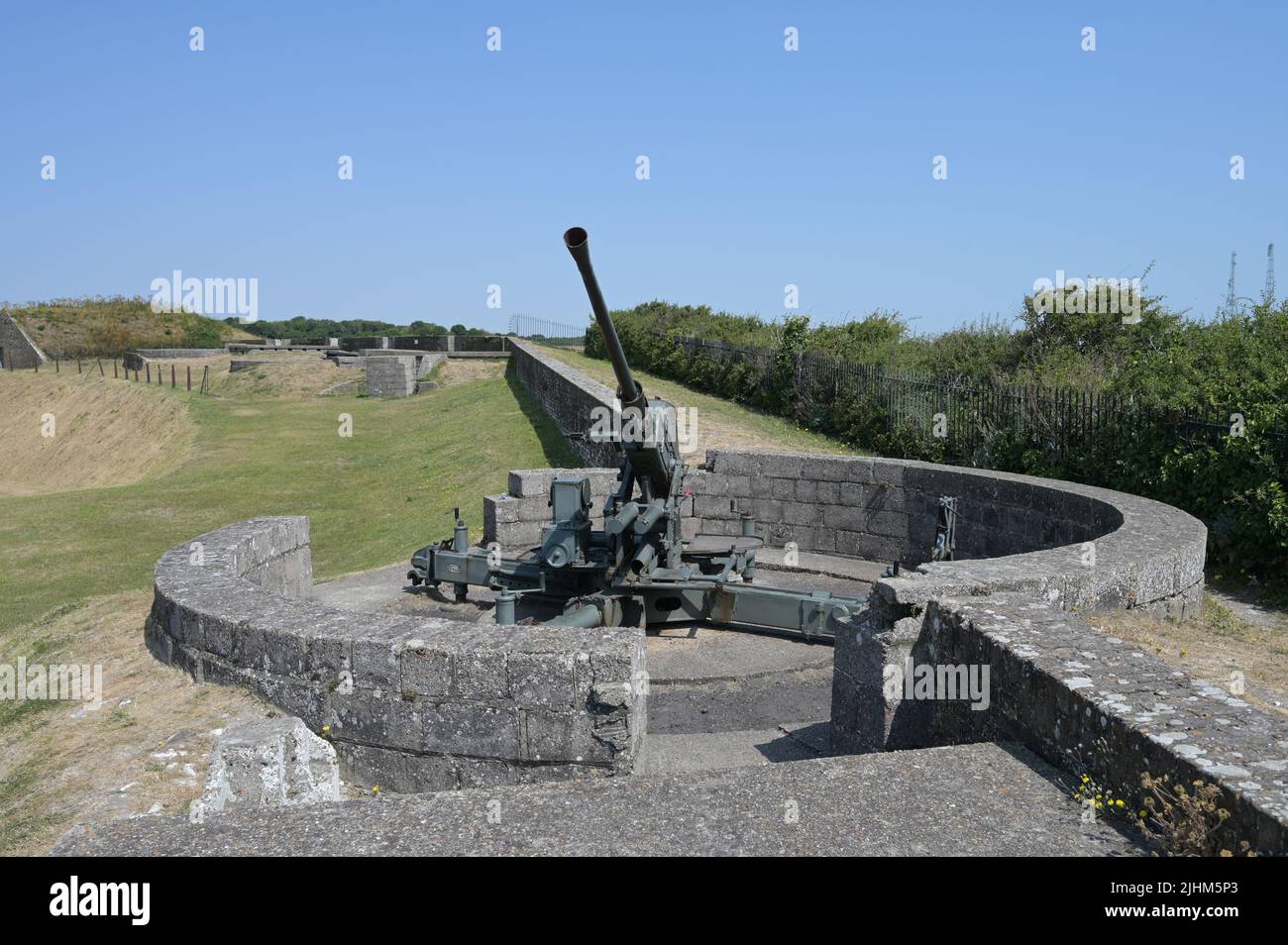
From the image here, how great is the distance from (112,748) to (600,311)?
399cm

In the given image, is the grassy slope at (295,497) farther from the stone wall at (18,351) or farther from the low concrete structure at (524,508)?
the stone wall at (18,351)

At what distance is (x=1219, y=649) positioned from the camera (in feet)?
19.2

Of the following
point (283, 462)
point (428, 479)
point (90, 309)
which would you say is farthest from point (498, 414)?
point (90, 309)

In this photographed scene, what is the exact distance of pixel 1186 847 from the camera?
2.92 meters

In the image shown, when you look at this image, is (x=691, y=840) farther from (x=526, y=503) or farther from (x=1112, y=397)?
(x=1112, y=397)

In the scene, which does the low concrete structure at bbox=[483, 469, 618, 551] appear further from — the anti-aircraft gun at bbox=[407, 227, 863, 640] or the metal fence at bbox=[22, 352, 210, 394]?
the metal fence at bbox=[22, 352, 210, 394]

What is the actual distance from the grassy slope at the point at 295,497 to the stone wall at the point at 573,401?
16.4 inches

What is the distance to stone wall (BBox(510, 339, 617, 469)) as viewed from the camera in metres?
13.6

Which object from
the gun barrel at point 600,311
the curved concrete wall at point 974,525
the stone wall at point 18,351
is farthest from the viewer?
the stone wall at point 18,351

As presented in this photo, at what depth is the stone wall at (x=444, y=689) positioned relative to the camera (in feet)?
14.7

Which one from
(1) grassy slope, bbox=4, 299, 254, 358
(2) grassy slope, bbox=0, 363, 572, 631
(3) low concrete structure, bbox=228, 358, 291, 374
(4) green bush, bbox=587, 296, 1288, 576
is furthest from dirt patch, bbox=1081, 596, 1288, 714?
(1) grassy slope, bbox=4, 299, 254, 358

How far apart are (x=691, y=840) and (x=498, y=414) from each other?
20518 millimetres

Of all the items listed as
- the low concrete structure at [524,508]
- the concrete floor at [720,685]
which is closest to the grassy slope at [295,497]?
the low concrete structure at [524,508]

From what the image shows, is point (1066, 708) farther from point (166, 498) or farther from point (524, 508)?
point (166, 498)
